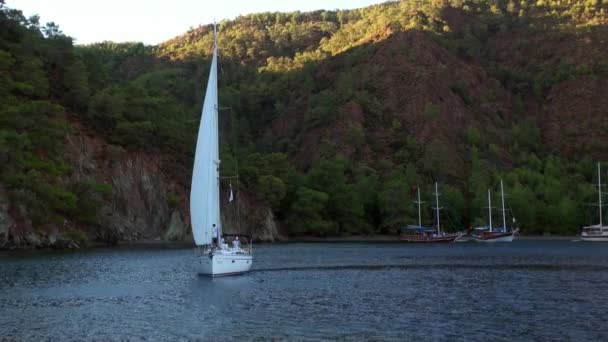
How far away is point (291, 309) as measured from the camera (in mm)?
42562

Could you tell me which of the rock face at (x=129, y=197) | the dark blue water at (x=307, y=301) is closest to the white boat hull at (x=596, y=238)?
the dark blue water at (x=307, y=301)

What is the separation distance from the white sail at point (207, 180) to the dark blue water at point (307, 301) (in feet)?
13.5

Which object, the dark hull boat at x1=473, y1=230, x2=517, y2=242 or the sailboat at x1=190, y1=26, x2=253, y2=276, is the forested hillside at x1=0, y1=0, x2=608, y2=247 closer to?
the dark hull boat at x1=473, y1=230, x2=517, y2=242

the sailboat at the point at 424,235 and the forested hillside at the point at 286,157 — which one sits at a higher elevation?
the forested hillside at the point at 286,157

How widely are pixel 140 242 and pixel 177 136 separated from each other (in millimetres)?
28704

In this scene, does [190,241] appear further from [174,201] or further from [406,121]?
[406,121]

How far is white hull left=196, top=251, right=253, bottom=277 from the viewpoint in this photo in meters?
56.8

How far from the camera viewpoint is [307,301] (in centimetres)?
4603

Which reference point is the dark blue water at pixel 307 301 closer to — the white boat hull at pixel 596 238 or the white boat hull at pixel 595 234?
the white boat hull at pixel 596 238

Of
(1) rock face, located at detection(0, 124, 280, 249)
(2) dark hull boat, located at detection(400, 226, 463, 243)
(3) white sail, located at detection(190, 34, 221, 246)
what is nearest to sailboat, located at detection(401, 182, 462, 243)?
(2) dark hull boat, located at detection(400, 226, 463, 243)

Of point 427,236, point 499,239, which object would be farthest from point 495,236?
point 427,236

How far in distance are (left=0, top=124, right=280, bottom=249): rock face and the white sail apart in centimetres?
→ 4908

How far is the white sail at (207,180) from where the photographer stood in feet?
184

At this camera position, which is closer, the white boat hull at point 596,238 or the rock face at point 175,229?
the rock face at point 175,229
